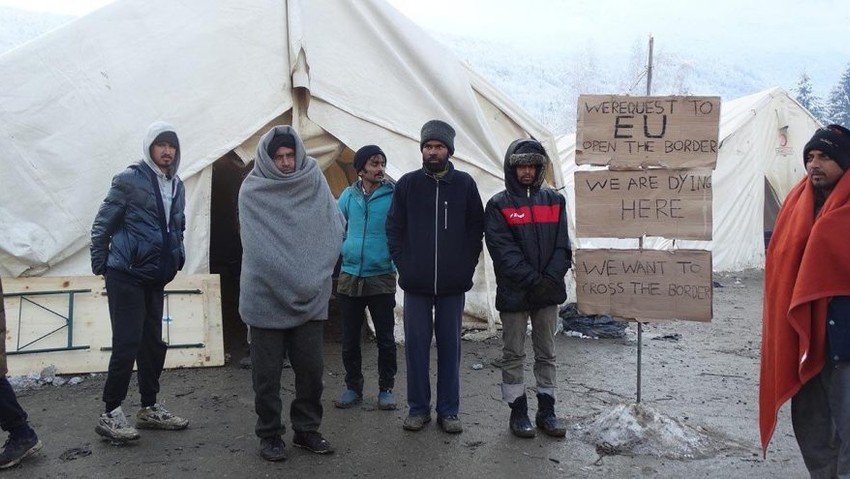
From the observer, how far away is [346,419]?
4336 millimetres

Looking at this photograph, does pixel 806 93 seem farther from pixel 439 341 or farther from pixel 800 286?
pixel 800 286

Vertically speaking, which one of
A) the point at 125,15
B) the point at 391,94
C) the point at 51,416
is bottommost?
the point at 51,416

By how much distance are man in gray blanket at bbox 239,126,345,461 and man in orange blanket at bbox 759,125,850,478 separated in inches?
85.6

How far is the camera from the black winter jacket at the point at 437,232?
13.1 feet

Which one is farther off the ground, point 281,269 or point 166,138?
point 166,138

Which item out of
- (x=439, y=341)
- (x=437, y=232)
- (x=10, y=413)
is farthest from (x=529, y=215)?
(x=10, y=413)

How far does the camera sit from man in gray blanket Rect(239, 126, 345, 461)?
3.48m

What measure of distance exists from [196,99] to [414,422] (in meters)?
3.53

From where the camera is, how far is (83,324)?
5332 mm

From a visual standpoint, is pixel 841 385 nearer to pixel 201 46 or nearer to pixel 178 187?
pixel 178 187

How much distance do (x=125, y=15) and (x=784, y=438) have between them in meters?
6.27

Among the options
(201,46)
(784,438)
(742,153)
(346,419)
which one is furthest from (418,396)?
(742,153)

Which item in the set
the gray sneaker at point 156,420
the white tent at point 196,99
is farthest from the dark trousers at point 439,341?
the white tent at point 196,99

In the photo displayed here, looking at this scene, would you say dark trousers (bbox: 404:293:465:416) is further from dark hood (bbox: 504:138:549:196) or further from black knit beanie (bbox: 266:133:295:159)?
black knit beanie (bbox: 266:133:295:159)
